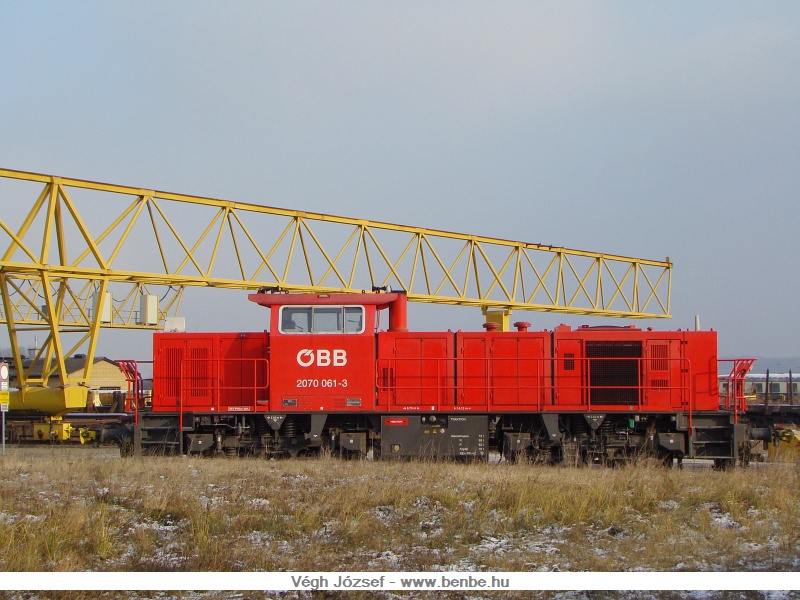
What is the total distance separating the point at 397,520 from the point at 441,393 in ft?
25.4

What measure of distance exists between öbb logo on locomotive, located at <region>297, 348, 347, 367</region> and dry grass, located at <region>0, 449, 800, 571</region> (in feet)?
13.4

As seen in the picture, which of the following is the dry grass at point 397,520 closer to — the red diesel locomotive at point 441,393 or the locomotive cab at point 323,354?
the red diesel locomotive at point 441,393

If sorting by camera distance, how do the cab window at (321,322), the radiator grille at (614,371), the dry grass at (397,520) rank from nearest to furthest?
the dry grass at (397,520), the radiator grille at (614,371), the cab window at (321,322)

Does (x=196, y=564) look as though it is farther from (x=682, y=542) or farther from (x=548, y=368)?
(x=548, y=368)

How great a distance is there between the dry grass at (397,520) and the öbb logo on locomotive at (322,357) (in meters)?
4.08

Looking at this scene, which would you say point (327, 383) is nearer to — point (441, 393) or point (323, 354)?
point (323, 354)

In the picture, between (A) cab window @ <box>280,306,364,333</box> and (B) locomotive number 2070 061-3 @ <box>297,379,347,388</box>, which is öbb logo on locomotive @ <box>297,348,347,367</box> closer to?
(B) locomotive number 2070 061-3 @ <box>297,379,347,388</box>

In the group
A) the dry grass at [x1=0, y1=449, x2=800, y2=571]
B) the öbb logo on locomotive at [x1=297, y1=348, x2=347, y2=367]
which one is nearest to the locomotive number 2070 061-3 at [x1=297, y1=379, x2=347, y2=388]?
the öbb logo on locomotive at [x1=297, y1=348, x2=347, y2=367]

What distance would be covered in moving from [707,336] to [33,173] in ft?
64.5

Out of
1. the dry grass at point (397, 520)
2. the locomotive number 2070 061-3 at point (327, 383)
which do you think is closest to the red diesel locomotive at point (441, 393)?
the locomotive number 2070 061-3 at point (327, 383)

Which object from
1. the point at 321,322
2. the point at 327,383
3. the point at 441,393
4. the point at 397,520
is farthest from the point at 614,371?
the point at 397,520

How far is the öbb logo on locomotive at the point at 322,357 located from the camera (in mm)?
18453

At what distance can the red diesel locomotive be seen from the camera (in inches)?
715

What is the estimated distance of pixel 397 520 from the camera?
35.6 ft
